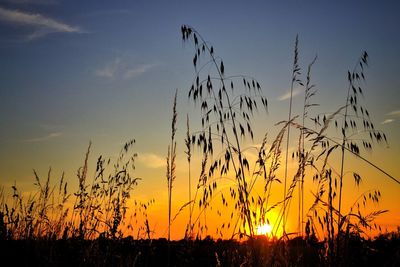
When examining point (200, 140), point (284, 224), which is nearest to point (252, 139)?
point (200, 140)

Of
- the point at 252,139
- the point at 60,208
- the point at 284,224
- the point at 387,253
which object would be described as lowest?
the point at 387,253

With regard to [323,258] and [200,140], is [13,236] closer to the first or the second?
[200,140]

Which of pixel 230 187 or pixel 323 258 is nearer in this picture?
pixel 323 258

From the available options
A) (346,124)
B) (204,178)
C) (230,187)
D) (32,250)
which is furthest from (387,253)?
(32,250)

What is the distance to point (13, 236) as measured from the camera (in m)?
4.86

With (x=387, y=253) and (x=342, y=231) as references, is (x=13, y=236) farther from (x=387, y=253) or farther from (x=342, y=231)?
(x=387, y=253)

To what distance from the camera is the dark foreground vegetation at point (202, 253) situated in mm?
2881

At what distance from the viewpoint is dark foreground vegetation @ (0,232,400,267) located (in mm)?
2881

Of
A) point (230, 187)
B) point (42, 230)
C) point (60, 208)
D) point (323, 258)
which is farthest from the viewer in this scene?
point (60, 208)

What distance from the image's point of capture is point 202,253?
509 centimetres

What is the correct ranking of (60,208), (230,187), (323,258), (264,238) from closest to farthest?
(323,258) < (264,238) < (230,187) < (60,208)

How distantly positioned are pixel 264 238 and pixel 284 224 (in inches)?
9.3

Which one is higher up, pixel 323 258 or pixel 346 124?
pixel 346 124

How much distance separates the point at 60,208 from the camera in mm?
5387
